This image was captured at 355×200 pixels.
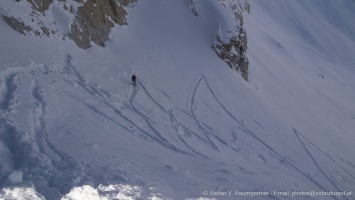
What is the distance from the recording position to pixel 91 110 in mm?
14391

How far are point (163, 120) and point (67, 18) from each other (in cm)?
790

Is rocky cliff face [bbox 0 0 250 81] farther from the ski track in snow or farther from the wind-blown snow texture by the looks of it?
the ski track in snow

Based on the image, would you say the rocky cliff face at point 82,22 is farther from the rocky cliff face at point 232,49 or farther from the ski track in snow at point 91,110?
the ski track in snow at point 91,110

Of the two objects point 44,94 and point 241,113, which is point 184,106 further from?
point 44,94

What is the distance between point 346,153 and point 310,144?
2.90 m

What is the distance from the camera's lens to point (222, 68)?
2347 centimetres

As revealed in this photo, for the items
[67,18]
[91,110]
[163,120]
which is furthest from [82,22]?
[163,120]

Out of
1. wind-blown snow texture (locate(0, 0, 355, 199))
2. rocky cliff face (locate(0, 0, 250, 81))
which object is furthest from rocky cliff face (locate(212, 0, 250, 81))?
wind-blown snow texture (locate(0, 0, 355, 199))

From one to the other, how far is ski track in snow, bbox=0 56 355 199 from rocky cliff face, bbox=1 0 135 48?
216 cm

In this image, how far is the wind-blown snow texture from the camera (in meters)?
9.64

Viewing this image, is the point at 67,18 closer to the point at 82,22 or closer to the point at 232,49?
the point at 82,22

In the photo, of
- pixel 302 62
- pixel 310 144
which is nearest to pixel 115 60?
pixel 310 144

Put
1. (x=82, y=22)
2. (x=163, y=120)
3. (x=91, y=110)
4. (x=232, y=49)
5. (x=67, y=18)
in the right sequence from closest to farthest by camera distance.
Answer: (x=91, y=110), (x=163, y=120), (x=67, y=18), (x=82, y=22), (x=232, y=49)

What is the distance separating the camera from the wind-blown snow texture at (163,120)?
31.6 ft
